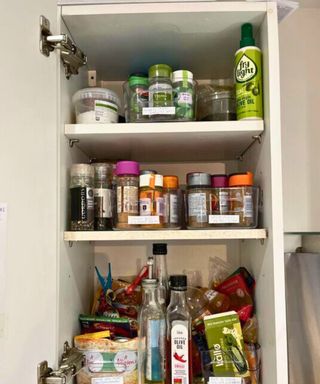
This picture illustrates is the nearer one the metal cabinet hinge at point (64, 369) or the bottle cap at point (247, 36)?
the metal cabinet hinge at point (64, 369)

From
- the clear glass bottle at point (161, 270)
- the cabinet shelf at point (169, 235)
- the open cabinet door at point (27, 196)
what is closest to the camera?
the open cabinet door at point (27, 196)

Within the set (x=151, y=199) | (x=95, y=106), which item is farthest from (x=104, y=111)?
(x=151, y=199)

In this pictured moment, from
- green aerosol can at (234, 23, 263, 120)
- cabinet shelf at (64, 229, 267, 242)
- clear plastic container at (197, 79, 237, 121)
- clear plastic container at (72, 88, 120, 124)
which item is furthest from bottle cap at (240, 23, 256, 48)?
cabinet shelf at (64, 229, 267, 242)

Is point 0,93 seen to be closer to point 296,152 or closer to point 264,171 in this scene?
point 264,171

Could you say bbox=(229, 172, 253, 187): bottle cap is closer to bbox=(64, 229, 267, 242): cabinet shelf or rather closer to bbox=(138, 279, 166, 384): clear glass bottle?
bbox=(64, 229, 267, 242): cabinet shelf

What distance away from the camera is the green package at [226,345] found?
835mm

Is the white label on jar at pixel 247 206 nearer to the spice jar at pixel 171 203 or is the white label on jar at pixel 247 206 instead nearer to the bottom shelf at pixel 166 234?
the bottom shelf at pixel 166 234

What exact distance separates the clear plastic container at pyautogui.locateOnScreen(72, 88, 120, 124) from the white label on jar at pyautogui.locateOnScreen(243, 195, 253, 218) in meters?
0.37

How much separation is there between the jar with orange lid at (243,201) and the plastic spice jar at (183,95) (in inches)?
7.4

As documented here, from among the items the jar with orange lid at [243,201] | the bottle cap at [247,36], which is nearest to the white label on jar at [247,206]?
the jar with orange lid at [243,201]

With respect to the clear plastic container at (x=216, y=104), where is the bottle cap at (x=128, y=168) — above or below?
below

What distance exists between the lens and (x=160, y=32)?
0.89m

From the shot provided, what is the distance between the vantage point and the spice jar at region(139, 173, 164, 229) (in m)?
0.82

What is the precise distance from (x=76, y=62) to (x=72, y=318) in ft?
2.04
